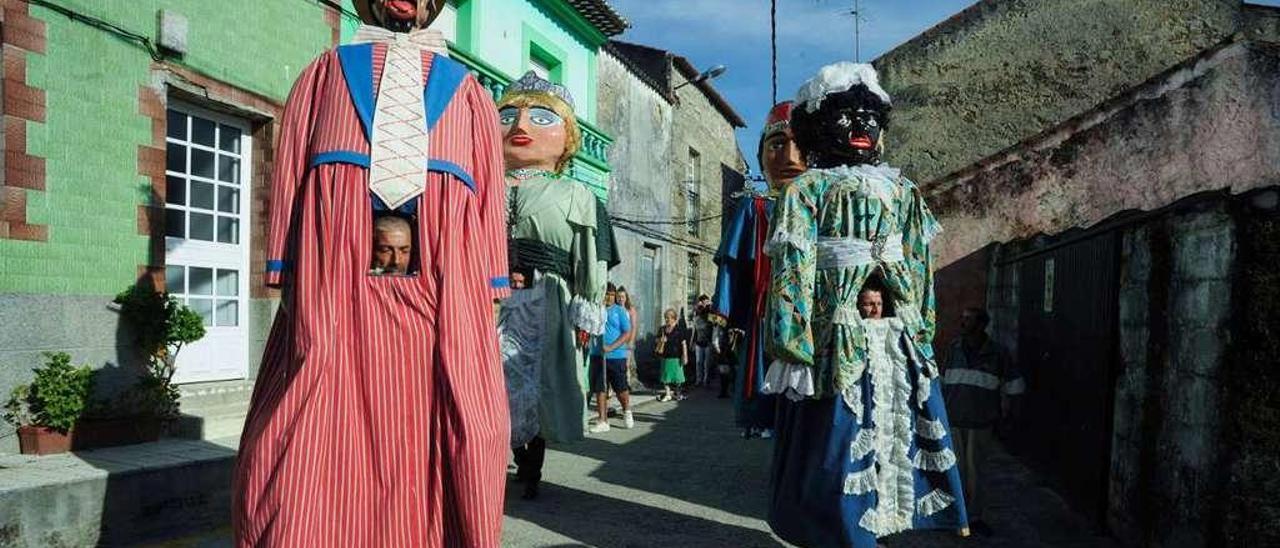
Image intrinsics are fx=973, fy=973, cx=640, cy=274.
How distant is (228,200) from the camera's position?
7727 mm

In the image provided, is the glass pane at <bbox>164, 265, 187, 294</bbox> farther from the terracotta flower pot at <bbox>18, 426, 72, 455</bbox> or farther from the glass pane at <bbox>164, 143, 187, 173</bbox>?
the terracotta flower pot at <bbox>18, 426, 72, 455</bbox>

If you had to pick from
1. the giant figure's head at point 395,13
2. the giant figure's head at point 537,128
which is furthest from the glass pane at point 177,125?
the giant figure's head at point 395,13

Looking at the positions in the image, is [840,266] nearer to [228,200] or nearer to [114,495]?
[114,495]

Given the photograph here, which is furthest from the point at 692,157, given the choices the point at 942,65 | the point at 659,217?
the point at 942,65

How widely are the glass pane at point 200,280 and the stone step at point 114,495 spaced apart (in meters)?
2.04

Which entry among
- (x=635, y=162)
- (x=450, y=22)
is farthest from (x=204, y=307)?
(x=635, y=162)

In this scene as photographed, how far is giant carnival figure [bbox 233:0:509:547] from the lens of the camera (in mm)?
3158

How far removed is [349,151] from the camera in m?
3.31

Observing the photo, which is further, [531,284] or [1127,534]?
[531,284]

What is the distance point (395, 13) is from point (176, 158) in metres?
4.43

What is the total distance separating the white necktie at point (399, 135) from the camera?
3309 millimetres

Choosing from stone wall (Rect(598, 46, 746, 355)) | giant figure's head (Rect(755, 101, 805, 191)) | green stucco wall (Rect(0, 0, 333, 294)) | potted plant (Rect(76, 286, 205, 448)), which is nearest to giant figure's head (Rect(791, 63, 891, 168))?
giant figure's head (Rect(755, 101, 805, 191))

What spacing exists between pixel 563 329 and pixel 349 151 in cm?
284

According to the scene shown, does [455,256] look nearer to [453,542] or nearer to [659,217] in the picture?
[453,542]
